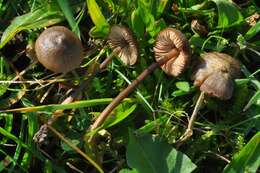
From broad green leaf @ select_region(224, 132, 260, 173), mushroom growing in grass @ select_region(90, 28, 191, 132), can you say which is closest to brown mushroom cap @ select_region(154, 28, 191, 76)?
mushroom growing in grass @ select_region(90, 28, 191, 132)

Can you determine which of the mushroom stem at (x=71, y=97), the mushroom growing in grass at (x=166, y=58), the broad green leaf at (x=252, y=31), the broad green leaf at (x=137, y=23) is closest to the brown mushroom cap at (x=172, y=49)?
the mushroom growing in grass at (x=166, y=58)

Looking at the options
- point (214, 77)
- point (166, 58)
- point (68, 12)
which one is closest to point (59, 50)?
point (68, 12)

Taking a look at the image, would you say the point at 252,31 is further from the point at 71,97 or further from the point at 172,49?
the point at 71,97

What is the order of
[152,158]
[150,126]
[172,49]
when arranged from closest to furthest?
[152,158] < [150,126] < [172,49]

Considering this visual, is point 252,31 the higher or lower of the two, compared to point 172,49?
lower

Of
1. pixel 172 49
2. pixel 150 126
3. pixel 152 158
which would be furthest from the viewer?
pixel 172 49

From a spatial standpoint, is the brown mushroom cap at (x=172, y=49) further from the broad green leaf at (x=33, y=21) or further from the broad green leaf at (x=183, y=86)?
the broad green leaf at (x=33, y=21)

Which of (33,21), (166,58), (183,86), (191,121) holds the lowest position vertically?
(191,121)

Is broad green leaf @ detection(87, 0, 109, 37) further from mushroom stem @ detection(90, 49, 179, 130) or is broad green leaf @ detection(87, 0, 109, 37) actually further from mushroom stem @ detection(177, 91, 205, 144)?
mushroom stem @ detection(177, 91, 205, 144)
